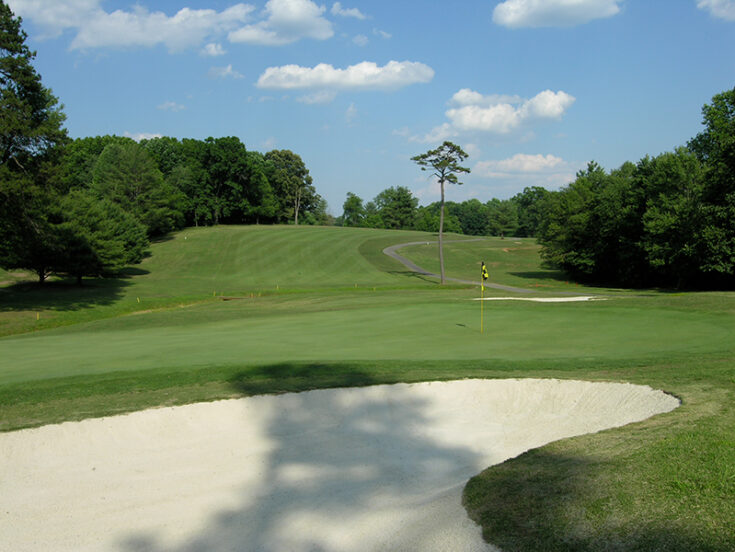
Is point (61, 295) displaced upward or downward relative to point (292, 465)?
downward

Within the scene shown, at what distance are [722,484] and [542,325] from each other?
1573 cm

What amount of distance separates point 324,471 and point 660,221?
53513 millimetres

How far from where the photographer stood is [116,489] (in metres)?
7.30

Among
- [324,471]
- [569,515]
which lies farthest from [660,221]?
[569,515]

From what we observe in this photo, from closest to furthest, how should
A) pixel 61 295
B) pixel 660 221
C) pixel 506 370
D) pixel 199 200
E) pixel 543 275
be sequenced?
pixel 506 370
pixel 61 295
pixel 660 221
pixel 543 275
pixel 199 200

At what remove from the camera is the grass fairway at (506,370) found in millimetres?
4781

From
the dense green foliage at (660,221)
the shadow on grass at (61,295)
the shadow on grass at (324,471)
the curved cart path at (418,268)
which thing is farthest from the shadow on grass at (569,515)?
the curved cart path at (418,268)

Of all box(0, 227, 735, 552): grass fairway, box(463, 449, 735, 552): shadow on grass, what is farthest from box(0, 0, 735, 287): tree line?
box(463, 449, 735, 552): shadow on grass

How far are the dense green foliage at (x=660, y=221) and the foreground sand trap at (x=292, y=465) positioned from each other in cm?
4284

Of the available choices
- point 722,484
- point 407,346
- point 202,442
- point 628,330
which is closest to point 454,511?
point 722,484

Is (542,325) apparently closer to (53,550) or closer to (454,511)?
(454,511)

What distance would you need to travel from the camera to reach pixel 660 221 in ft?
171

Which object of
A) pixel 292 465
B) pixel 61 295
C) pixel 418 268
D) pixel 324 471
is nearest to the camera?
pixel 324 471

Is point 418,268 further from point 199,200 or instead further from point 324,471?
point 324,471
